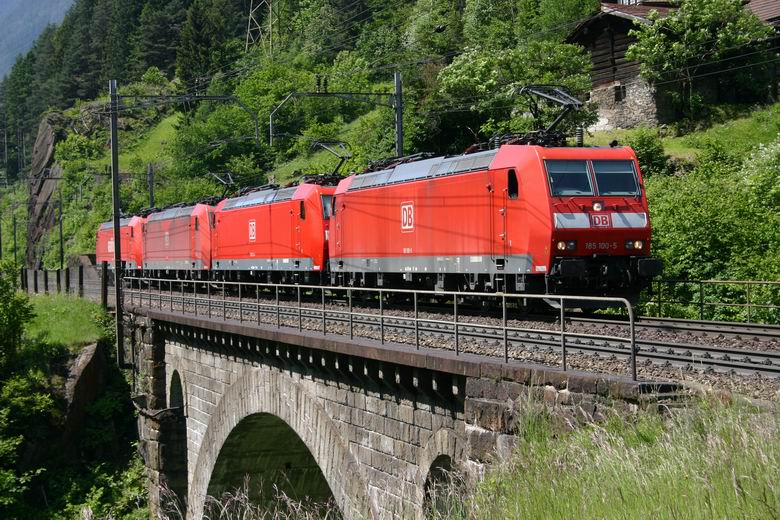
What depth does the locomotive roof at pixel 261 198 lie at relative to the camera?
97.0ft

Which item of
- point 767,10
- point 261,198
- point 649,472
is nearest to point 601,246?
point 649,472

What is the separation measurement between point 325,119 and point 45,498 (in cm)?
5274

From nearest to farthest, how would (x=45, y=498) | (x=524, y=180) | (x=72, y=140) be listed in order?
(x=524, y=180) → (x=45, y=498) → (x=72, y=140)

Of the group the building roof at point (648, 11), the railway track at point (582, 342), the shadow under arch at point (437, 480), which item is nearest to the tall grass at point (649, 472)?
the railway track at point (582, 342)

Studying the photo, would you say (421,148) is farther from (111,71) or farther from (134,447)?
(111,71)

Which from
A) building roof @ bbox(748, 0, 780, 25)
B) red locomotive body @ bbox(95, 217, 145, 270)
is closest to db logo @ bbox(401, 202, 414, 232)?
red locomotive body @ bbox(95, 217, 145, 270)

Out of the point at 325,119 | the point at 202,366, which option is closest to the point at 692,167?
the point at 202,366

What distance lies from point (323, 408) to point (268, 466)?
9245 mm

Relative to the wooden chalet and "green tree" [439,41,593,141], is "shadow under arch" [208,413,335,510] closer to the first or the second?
"green tree" [439,41,593,141]

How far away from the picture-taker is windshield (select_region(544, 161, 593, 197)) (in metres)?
16.7

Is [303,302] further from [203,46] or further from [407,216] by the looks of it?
[203,46]

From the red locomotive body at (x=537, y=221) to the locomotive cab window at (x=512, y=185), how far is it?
18 mm

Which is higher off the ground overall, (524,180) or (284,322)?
(524,180)

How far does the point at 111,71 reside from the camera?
12169cm
